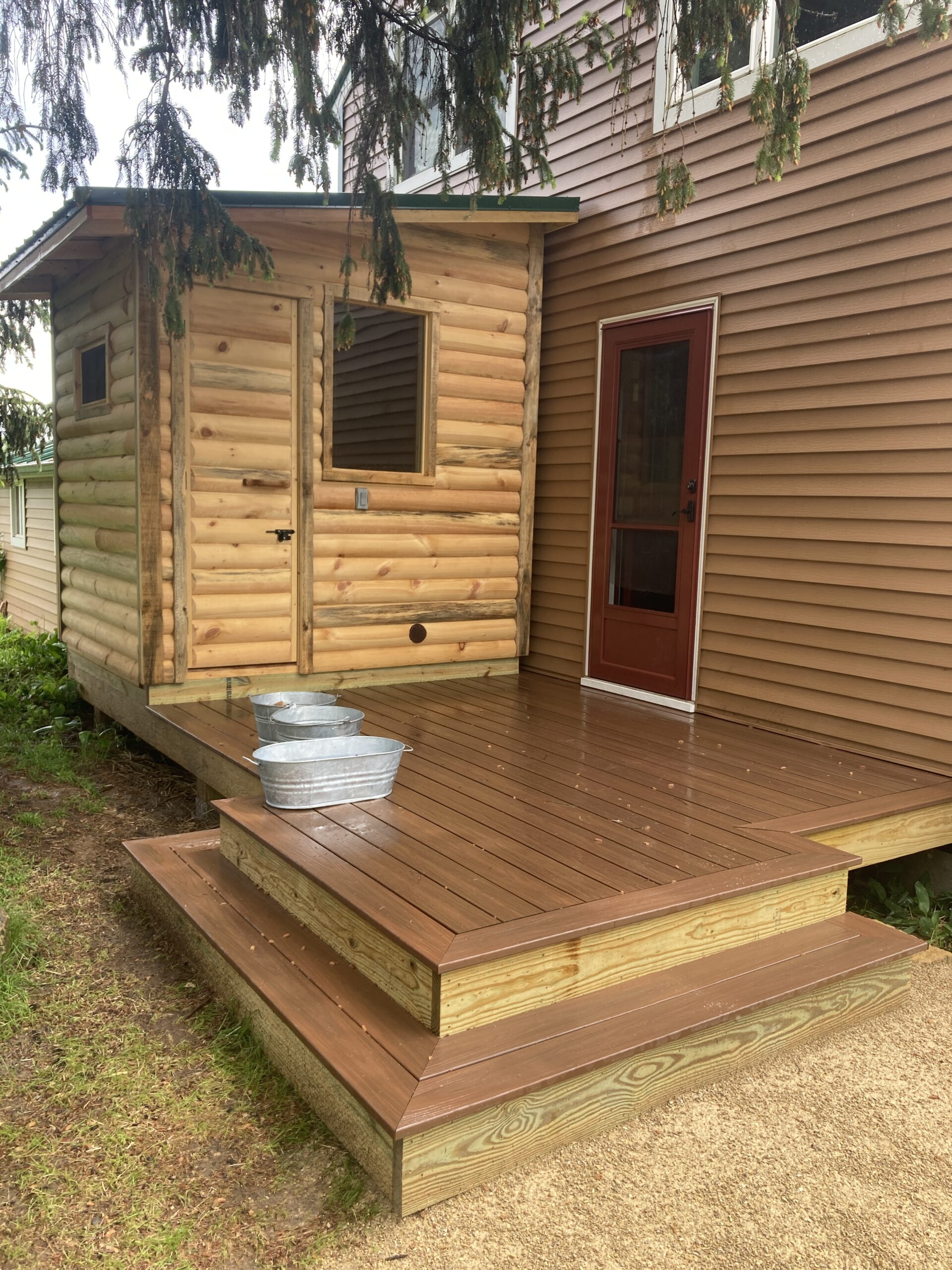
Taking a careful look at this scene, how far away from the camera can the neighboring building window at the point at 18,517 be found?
11742 mm

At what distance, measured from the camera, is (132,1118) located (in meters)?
2.24

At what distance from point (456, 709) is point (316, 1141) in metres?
2.97

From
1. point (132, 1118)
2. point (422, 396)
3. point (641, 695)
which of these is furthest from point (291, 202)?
point (132, 1118)

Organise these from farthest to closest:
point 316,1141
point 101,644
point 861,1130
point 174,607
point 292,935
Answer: point 101,644 < point 174,607 < point 292,935 < point 861,1130 < point 316,1141

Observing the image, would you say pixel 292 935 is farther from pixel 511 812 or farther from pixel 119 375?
pixel 119 375

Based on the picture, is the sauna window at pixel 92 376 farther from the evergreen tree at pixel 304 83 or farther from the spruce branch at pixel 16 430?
the spruce branch at pixel 16 430

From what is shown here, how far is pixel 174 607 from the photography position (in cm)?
475

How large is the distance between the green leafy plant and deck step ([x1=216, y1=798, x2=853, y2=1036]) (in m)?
0.91

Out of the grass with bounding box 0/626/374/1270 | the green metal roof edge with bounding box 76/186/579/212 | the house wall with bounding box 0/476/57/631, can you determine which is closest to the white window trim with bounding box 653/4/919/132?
the green metal roof edge with bounding box 76/186/579/212

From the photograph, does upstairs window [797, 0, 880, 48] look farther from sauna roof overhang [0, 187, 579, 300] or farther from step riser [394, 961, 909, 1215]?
step riser [394, 961, 909, 1215]

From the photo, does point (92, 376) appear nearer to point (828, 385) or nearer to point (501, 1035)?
point (828, 385)

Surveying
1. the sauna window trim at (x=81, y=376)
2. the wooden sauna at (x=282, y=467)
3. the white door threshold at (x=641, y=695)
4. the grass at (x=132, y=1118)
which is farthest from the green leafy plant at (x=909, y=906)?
the sauna window trim at (x=81, y=376)

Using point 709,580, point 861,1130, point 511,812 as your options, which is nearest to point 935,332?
point 709,580

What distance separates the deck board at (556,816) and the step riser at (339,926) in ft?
0.22
